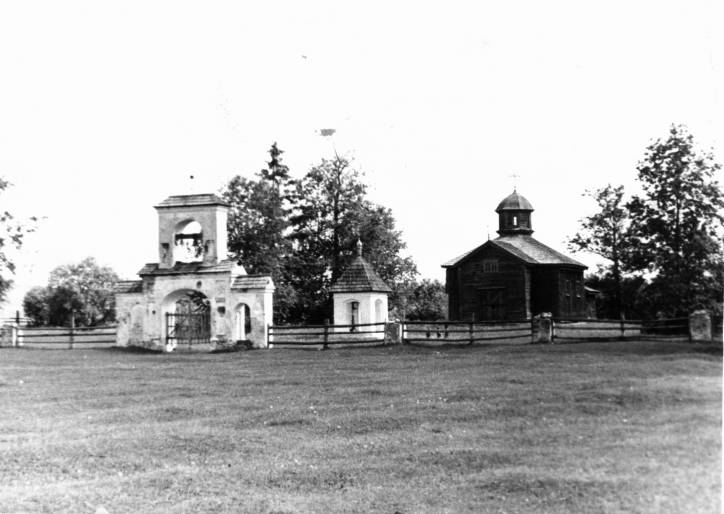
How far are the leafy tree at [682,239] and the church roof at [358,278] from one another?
1781 millimetres

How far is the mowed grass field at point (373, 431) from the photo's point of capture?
14.4ft

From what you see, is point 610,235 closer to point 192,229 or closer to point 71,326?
point 192,229

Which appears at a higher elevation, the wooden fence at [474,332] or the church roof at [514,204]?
the church roof at [514,204]

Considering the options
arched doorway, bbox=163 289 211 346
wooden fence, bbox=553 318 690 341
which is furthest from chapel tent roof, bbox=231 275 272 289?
wooden fence, bbox=553 318 690 341

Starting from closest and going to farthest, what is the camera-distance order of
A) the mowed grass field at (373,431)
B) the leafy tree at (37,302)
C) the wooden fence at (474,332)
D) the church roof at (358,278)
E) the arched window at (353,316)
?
1. the mowed grass field at (373,431)
2. the wooden fence at (474,332)
3. the church roof at (358,278)
4. the arched window at (353,316)
5. the leafy tree at (37,302)

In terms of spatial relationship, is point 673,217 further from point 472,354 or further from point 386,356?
point 386,356

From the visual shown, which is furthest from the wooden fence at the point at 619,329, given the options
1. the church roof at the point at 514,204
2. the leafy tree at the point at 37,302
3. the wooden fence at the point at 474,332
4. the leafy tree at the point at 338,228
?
the leafy tree at the point at 37,302

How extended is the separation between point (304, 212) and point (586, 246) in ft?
6.75

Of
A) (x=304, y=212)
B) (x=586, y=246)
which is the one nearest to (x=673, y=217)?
(x=586, y=246)

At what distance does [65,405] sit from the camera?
6.38m

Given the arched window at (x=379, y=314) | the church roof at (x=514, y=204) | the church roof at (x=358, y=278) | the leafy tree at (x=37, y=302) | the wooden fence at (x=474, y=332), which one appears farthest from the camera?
the leafy tree at (x=37, y=302)

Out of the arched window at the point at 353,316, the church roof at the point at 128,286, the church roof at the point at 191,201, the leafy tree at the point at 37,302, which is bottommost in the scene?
the arched window at the point at 353,316

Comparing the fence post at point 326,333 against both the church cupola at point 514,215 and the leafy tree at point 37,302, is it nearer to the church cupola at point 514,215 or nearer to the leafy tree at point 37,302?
the church cupola at point 514,215

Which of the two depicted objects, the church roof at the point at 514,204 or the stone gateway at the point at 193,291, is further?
the stone gateway at the point at 193,291
